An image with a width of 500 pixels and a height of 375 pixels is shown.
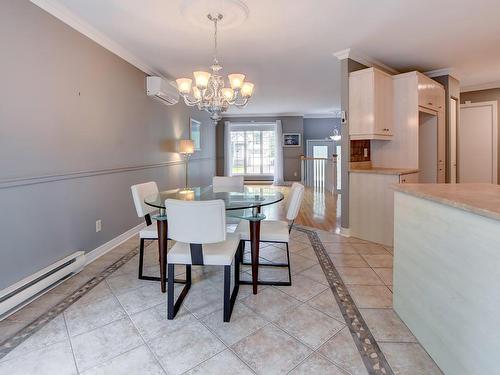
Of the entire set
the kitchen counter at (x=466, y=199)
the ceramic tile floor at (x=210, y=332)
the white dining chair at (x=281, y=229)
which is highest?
the kitchen counter at (x=466, y=199)

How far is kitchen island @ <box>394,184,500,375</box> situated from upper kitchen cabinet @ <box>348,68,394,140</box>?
1928 mm

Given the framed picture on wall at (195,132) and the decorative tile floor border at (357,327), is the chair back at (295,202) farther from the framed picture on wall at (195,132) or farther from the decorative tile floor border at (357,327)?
the framed picture on wall at (195,132)

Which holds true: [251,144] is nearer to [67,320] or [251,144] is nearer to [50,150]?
[50,150]

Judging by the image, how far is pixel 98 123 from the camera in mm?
3059

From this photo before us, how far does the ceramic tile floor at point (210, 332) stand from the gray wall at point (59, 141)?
0.48 metres

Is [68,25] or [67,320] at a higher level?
[68,25]

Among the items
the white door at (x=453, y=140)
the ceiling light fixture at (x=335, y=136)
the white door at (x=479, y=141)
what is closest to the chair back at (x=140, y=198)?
the white door at (x=453, y=140)

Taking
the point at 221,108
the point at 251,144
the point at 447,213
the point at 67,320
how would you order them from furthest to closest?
the point at 251,144, the point at 221,108, the point at 67,320, the point at 447,213

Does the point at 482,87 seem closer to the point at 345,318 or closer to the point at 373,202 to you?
the point at 373,202

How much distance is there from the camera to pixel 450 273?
4.35ft

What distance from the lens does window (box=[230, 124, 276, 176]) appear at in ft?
33.0

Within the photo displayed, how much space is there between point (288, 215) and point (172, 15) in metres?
2.12

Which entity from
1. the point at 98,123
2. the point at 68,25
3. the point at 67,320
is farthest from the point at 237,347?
the point at 68,25

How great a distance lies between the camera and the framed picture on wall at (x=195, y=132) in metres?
6.26
